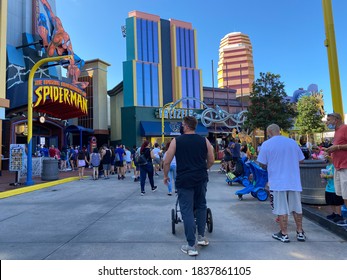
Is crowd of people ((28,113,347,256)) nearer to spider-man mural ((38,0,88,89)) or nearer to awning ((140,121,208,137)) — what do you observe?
spider-man mural ((38,0,88,89))

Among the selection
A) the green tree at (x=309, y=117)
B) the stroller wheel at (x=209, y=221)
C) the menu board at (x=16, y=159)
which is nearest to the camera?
the stroller wheel at (x=209, y=221)

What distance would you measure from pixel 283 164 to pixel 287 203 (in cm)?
59

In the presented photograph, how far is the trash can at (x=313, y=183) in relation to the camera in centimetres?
583

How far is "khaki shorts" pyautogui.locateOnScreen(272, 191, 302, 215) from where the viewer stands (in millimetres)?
3838

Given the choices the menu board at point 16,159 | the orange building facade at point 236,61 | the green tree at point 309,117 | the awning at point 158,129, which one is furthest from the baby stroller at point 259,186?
the orange building facade at point 236,61

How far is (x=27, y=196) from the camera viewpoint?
8.60 meters

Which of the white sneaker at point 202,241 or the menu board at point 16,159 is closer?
the white sneaker at point 202,241

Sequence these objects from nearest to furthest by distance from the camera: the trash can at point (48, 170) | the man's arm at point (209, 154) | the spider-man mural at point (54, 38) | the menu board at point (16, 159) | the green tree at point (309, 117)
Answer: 1. the man's arm at point (209, 154)
2. the menu board at point (16, 159)
3. the trash can at point (48, 170)
4. the spider-man mural at point (54, 38)
5. the green tree at point (309, 117)

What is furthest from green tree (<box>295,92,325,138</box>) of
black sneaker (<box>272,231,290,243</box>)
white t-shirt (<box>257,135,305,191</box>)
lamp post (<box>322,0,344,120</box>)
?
black sneaker (<box>272,231,290,243</box>)

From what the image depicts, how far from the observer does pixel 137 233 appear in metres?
4.36

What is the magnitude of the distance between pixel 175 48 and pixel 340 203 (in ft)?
91.2

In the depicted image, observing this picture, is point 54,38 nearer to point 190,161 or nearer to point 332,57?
point 332,57

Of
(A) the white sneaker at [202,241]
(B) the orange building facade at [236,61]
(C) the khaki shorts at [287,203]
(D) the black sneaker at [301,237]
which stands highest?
(B) the orange building facade at [236,61]

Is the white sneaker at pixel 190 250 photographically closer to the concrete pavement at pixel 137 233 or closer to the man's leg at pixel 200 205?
the concrete pavement at pixel 137 233
